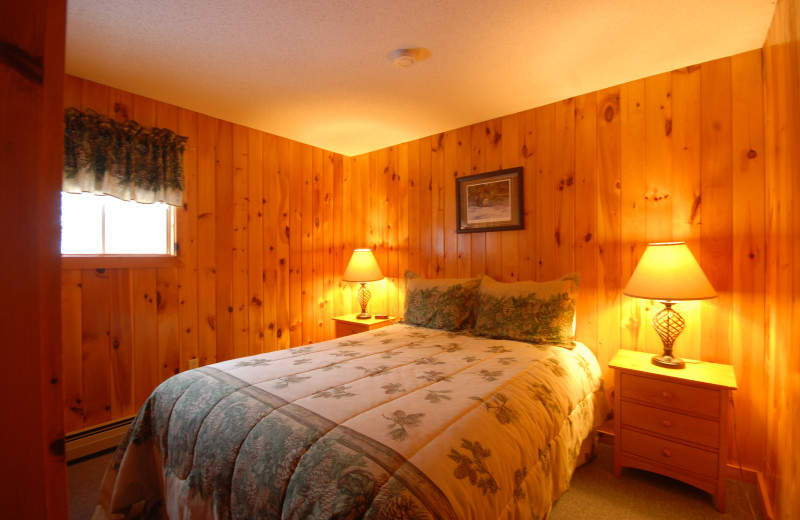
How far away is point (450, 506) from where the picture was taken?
889 millimetres

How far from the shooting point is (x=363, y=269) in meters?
3.25

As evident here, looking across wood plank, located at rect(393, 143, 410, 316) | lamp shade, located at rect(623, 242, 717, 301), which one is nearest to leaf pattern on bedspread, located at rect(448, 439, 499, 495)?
lamp shade, located at rect(623, 242, 717, 301)

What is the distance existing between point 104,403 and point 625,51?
3795 millimetres

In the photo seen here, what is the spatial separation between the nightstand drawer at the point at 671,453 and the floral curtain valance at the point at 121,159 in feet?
10.7

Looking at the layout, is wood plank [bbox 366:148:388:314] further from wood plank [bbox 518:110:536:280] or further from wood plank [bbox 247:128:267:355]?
wood plank [bbox 518:110:536:280]

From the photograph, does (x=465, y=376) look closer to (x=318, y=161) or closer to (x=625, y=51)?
(x=625, y=51)

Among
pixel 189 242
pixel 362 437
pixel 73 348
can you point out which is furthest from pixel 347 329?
pixel 362 437

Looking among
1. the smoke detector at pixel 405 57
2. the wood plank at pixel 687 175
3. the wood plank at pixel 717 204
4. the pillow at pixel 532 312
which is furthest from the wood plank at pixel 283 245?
the wood plank at pixel 717 204

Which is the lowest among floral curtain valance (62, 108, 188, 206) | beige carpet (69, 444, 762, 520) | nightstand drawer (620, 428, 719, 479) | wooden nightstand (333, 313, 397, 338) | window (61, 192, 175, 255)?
beige carpet (69, 444, 762, 520)

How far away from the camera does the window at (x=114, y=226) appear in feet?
6.97

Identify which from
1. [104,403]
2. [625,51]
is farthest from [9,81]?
[104,403]

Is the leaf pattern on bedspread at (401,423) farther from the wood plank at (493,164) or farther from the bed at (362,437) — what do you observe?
the wood plank at (493,164)

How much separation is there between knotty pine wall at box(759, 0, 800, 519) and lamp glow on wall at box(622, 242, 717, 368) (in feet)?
0.95

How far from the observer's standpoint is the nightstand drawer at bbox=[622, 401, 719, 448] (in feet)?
5.34
